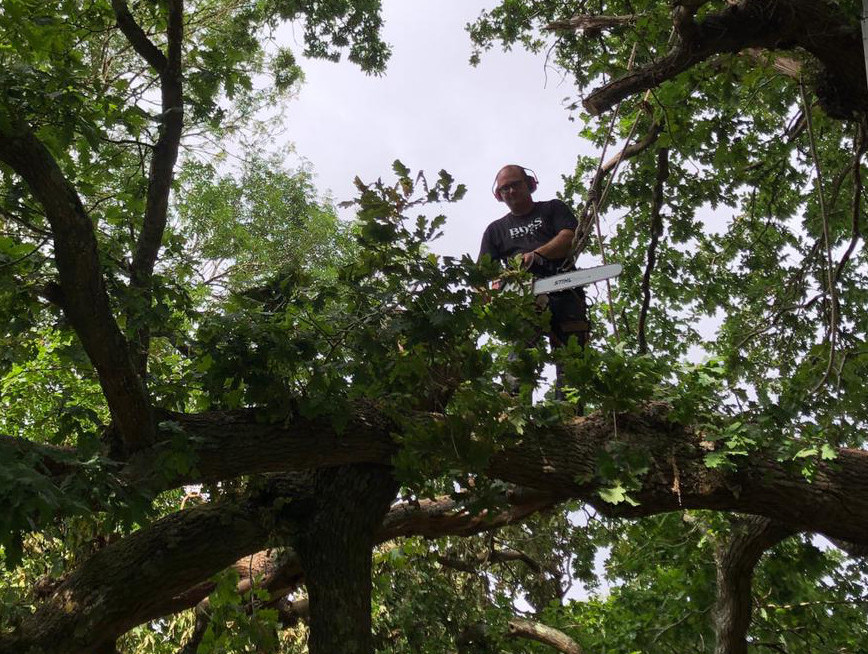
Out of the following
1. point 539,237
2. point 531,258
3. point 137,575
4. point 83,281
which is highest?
point 539,237

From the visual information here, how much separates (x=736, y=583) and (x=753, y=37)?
117 inches

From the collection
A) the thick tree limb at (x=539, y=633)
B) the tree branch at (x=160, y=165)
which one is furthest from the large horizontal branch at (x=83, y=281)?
the thick tree limb at (x=539, y=633)

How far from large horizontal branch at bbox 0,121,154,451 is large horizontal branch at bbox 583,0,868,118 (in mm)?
2174

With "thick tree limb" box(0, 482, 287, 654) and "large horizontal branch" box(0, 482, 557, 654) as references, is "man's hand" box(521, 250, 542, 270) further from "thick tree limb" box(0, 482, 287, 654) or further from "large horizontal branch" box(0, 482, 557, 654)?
"thick tree limb" box(0, 482, 287, 654)

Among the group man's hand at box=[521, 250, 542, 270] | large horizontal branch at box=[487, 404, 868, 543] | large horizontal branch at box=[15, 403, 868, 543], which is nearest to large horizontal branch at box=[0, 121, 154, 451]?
large horizontal branch at box=[15, 403, 868, 543]

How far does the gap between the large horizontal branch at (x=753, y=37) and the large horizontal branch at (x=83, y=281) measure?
217 cm

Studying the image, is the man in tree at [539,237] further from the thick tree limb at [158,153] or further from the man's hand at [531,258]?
the thick tree limb at [158,153]

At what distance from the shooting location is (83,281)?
3168 mm

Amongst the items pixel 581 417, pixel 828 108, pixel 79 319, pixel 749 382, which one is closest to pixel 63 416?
pixel 79 319

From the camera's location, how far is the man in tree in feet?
15.8

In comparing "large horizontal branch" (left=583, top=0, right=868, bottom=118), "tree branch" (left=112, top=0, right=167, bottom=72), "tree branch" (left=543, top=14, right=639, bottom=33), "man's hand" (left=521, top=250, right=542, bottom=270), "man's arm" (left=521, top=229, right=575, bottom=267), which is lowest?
"man's hand" (left=521, top=250, right=542, bottom=270)

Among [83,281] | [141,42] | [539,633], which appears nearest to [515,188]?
[141,42]

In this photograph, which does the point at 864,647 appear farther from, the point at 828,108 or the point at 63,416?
the point at 63,416

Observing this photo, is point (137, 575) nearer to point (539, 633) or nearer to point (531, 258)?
point (531, 258)
